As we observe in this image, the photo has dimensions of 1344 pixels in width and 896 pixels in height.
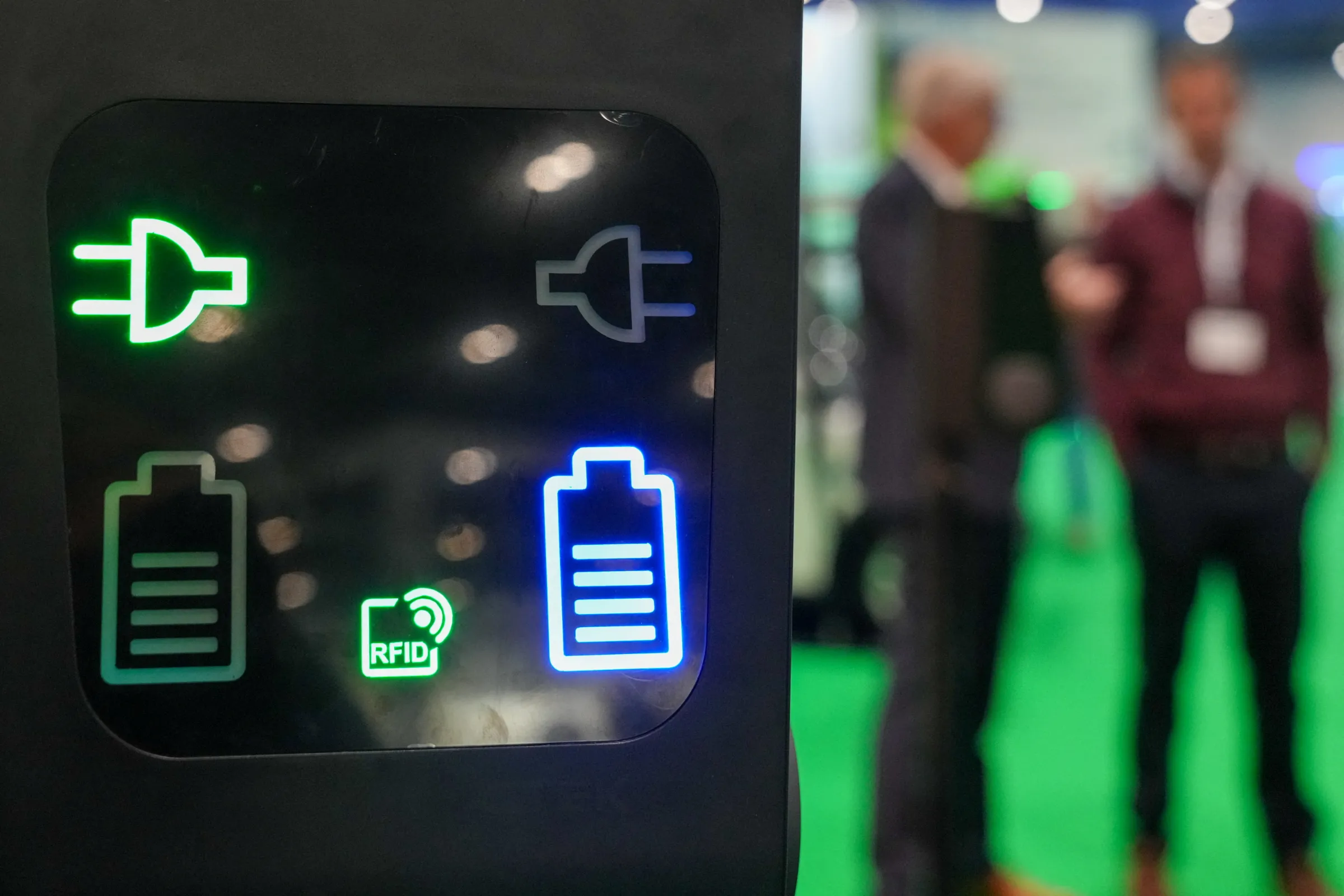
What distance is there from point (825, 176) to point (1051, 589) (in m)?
1.76

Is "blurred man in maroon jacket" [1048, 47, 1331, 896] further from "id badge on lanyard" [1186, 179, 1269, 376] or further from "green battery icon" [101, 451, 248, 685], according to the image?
"green battery icon" [101, 451, 248, 685]

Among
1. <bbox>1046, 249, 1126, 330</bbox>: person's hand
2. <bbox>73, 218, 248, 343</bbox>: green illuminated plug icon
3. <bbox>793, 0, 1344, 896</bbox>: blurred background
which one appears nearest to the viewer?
<bbox>73, 218, 248, 343</bbox>: green illuminated plug icon

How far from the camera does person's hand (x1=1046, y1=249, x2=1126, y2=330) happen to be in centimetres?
218

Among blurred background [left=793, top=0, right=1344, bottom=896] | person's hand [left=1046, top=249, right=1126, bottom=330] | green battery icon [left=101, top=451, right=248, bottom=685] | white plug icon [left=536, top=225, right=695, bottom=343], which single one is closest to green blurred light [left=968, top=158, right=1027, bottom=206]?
blurred background [left=793, top=0, right=1344, bottom=896]

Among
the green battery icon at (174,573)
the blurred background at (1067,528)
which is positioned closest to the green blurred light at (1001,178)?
the blurred background at (1067,528)

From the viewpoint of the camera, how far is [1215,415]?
2.11 m

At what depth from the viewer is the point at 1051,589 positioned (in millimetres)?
4707

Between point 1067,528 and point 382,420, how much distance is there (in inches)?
202

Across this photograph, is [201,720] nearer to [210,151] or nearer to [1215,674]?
[210,151]

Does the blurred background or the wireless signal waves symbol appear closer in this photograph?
the wireless signal waves symbol

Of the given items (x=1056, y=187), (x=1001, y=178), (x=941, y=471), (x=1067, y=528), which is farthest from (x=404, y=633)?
(x=1067, y=528)

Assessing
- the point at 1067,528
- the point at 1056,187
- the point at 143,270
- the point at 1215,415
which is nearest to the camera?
the point at 143,270

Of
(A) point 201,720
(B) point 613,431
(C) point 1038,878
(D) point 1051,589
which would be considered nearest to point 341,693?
(A) point 201,720

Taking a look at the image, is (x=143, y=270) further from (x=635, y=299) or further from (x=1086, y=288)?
(x=1086, y=288)
